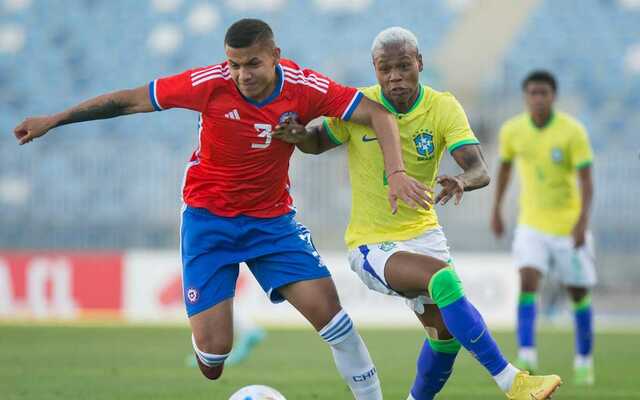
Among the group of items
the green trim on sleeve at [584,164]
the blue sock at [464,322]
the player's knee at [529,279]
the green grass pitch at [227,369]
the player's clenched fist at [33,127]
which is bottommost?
the green grass pitch at [227,369]

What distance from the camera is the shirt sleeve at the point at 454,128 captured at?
612 centimetres

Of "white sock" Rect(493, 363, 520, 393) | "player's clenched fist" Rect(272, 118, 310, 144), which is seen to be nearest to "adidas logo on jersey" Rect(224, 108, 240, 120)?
"player's clenched fist" Rect(272, 118, 310, 144)

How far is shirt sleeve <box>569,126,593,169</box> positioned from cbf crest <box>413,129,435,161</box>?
4.00 m

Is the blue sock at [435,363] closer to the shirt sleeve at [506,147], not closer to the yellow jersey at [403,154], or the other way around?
the yellow jersey at [403,154]

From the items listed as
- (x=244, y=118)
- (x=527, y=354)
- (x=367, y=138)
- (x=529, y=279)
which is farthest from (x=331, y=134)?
(x=529, y=279)

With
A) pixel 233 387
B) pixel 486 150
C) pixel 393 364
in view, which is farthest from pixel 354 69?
pixel 233 387

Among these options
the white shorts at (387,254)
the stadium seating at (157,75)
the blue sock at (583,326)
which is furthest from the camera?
the stadium seating at (157,75)

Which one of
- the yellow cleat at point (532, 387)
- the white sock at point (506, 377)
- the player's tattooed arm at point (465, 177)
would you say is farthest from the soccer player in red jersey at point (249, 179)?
the yellow cleat at point (532, 387)

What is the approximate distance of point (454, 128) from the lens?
6.18 meters

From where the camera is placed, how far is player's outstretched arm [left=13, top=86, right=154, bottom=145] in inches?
229

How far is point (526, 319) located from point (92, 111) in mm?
5235

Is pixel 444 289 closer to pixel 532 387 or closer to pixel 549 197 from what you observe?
pixel 532 387

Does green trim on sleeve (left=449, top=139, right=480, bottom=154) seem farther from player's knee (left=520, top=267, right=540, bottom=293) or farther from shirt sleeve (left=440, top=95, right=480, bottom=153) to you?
player's knee (left=520, top=267, right=540, bottom=293)

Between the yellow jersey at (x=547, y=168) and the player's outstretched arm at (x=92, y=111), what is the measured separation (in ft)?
17.2
